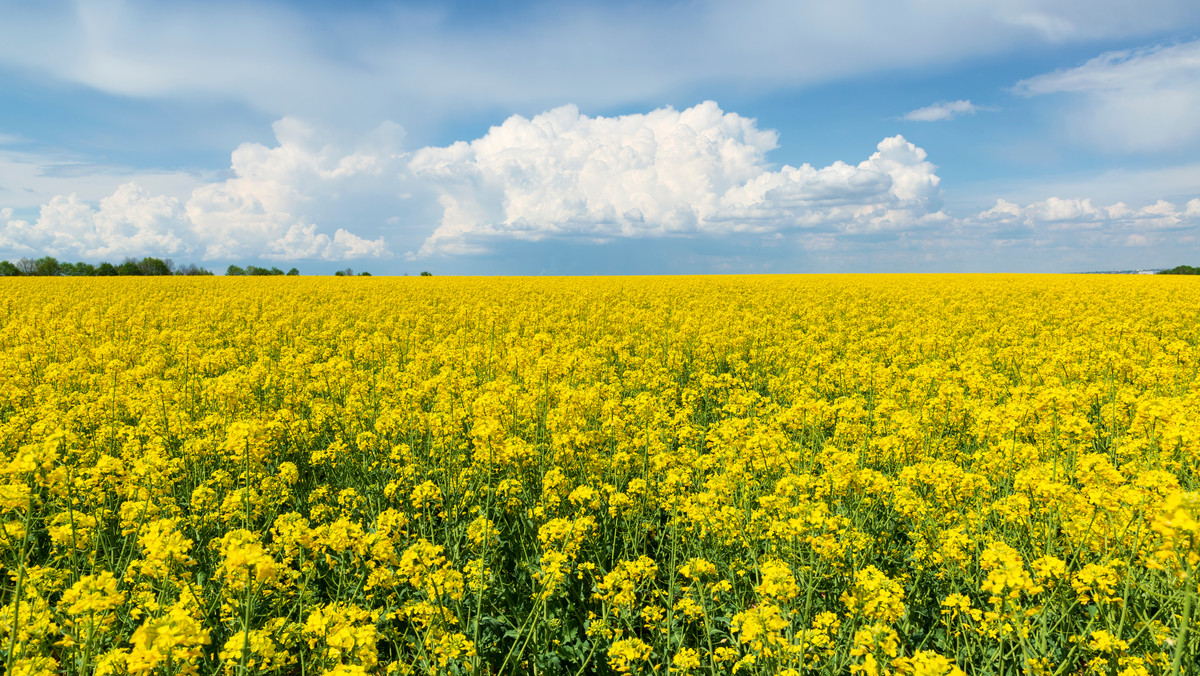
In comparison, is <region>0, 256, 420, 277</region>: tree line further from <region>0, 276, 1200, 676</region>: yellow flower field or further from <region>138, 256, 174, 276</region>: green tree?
<region>0, 276, 1200, 676</region>: yellow flower field

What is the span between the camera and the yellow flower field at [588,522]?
2.95 metres

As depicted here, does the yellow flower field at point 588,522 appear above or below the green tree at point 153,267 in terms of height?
below

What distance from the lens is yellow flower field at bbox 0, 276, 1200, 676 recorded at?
2951 millimetres

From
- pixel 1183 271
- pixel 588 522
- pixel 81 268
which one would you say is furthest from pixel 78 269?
pixel 1183 271

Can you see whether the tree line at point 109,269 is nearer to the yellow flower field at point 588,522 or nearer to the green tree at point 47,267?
the green tree at point 47,267

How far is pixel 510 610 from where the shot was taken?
13.1 ft

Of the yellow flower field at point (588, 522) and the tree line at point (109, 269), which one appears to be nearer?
the yellow flower field at point (588, 522)

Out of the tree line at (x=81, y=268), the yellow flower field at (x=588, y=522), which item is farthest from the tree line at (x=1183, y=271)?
the tree line at (x=81, y=268)

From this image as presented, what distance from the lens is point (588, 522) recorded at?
3.71m

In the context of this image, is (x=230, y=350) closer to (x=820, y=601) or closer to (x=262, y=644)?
(x=262, y=644)

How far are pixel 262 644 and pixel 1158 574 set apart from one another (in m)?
5.59

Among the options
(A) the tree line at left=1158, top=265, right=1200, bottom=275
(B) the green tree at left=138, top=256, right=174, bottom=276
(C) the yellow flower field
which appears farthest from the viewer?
(B) the green tree at left=138, top=256, right=174, bottom=276

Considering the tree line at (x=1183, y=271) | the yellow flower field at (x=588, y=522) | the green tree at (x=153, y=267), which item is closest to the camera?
the yellow flower field at (x=588, y=522)

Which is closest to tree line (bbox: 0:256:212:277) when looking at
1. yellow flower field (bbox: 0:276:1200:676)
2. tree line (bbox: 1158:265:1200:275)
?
yellow flower field (bbox: 0:276:1200:676)
